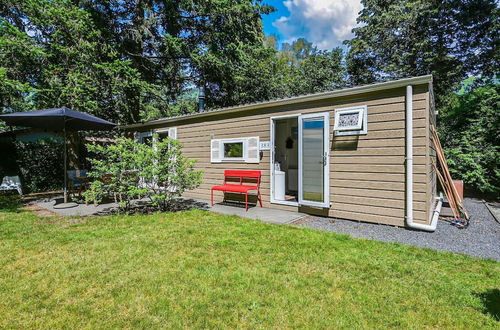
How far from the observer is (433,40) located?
11.4 metres

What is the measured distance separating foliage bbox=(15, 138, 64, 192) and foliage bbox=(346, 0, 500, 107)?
48.5 ft

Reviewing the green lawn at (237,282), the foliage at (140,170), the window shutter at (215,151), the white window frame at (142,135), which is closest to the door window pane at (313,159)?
the green lawn at (237,282)

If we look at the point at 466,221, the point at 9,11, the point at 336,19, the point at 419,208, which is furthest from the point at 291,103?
the point at 336,19

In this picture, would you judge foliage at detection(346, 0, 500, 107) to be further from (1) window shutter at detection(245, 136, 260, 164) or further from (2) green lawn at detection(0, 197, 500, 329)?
(2) green lawn at detection(0, 197, 500, 329)

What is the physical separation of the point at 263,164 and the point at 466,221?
13.6ft

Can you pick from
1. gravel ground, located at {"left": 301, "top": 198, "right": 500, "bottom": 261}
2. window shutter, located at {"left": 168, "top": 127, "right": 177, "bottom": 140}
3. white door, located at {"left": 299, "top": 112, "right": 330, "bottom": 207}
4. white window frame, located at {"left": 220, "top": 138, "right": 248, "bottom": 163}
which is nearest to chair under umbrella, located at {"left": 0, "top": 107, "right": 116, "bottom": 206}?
window shutter, located at {"left": 168, "top": 127, "right": 177, "bottom": 140}

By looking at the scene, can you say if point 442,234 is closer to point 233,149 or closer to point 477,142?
point 233,149

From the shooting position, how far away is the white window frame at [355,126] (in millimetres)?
4527

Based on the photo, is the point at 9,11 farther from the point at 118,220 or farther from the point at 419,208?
the point at 419,208

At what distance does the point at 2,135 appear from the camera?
898 cm

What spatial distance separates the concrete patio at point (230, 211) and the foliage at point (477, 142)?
21.4 ft

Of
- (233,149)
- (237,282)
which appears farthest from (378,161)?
(233,149)

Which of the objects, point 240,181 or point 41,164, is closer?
point 240,181

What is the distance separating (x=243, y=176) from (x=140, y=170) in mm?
2392
